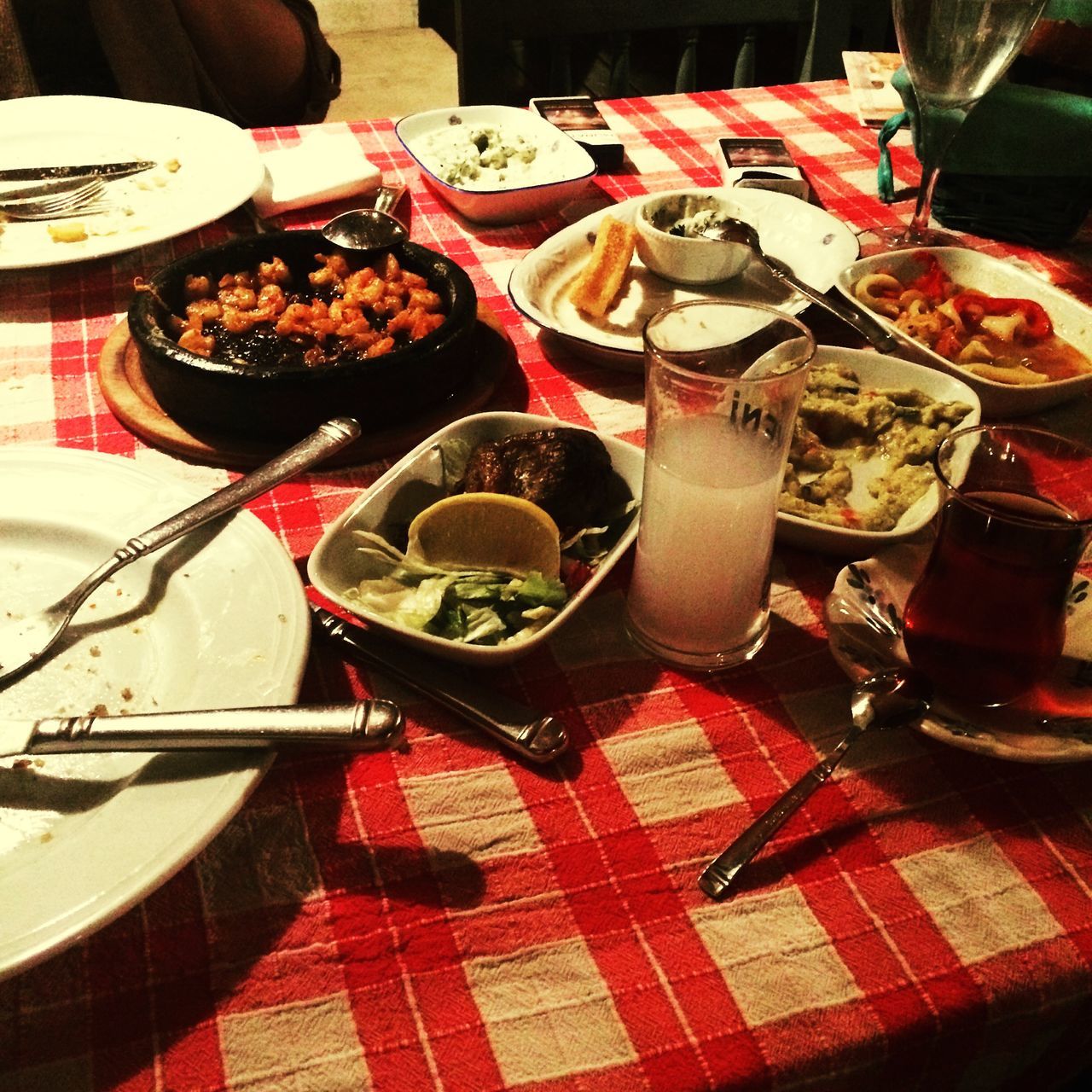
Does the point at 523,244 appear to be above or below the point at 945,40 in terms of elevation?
below

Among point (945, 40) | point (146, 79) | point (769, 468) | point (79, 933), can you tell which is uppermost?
point (945, 40)

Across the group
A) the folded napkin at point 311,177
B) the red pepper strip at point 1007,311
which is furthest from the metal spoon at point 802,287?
the folded napkin at point 311,177

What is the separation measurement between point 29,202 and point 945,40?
128 cm

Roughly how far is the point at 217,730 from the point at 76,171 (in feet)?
4.08

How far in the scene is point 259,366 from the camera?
100 centimetres

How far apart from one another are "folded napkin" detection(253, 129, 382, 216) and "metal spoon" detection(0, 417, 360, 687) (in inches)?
28.5

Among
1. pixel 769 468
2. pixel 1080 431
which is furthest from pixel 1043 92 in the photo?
pixel 769 468

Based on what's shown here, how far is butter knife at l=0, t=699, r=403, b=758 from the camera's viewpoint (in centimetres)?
60

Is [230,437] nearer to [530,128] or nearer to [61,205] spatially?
[61,205]

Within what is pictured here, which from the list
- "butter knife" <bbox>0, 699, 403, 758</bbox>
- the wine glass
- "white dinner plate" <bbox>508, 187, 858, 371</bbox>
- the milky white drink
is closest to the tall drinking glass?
the milky white drink

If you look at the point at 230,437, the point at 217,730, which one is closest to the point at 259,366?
the point at 230,437

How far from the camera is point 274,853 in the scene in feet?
2.17

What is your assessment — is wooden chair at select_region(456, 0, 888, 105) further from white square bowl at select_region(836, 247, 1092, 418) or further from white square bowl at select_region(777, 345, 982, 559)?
white square bowl at select_region(777, 345, 982, 559)

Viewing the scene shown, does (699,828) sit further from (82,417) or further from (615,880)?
(82,417)
